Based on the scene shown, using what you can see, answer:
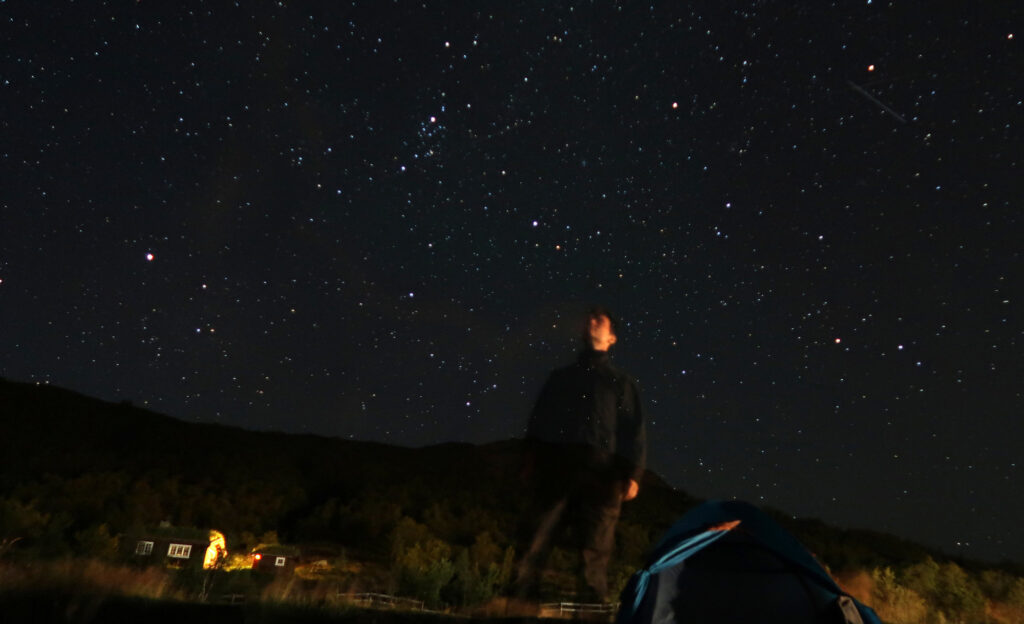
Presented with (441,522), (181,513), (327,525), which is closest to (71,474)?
(181,513)

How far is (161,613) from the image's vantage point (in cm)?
389

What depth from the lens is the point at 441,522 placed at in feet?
46.0

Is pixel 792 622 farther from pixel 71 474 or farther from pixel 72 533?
pixel 71 474

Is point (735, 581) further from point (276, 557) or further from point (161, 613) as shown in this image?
point (276, 557)

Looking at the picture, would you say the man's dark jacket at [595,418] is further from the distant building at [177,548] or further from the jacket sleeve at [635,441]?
the distant building at [177,548]

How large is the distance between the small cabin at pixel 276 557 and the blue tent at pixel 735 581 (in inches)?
264

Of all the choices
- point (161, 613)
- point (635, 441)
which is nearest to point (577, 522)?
point (635, 441)

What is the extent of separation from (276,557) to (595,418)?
23.4ft

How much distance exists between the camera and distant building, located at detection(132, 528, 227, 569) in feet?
23.8

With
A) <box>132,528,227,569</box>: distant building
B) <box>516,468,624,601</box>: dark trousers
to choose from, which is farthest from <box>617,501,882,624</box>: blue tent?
<box>132,528,227,569</box>: distant building

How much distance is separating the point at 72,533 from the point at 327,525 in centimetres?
565

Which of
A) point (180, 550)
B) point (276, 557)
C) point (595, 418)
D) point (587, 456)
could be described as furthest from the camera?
point (276, 557)

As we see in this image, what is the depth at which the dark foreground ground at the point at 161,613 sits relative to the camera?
11.8 ft

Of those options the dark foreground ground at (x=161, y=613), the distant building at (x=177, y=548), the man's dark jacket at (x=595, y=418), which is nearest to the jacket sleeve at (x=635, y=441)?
the man's dark jacket at (x=595, y=418)
